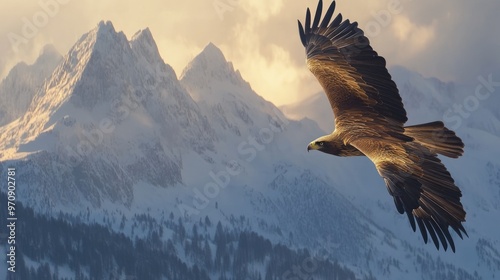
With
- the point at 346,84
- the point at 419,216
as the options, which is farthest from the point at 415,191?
the point at 346,84

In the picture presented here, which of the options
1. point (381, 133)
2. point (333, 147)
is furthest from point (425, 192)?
point (333, 147)

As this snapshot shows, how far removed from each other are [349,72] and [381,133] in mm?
4715

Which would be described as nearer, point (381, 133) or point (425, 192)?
point (425, 192)

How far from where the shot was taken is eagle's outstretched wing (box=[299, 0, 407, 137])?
115ft

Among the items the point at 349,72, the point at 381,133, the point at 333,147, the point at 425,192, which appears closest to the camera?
the point at 425,192

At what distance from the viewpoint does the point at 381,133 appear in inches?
1304

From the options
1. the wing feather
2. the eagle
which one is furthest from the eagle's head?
the wing feather

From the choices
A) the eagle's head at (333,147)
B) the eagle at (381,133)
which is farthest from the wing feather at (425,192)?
the eagle's head at (333,147)

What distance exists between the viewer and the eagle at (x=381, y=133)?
29.3 metres

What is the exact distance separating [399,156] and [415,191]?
170cm

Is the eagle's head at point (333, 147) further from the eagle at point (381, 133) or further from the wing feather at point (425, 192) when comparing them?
the wing feather at point (425, 192)

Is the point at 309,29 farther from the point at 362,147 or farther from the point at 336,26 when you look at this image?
the point at 362,147

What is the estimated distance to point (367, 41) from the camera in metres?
36.8

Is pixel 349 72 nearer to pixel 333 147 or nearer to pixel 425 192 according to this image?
pixel 333 147
